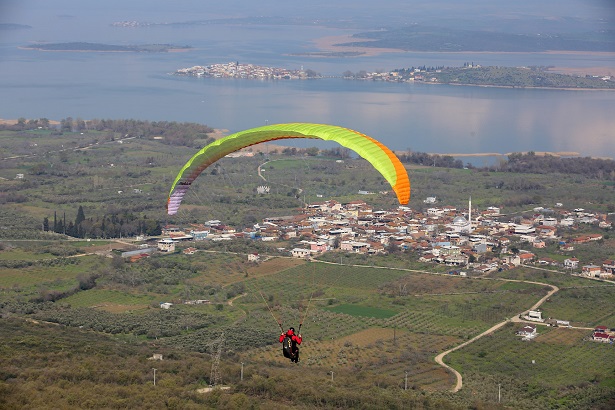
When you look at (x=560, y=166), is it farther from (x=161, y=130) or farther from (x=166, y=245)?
(x=166, y=245)

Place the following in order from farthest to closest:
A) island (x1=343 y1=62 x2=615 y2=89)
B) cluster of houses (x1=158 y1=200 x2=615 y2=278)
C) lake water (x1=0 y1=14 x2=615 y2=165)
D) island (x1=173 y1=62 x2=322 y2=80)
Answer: island (x1=173 y1=62 x2=322 y2=80) → island (x1=343 y1=62 x2=615 y2=89) → lake water (x1=0 y1=14 x2=615 y2=165) → cluster of houses (x1=158 y1=200 x2=615 y2=278)

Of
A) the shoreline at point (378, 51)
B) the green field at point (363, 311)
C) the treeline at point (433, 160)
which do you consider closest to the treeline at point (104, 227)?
the green field at point (363, 311)

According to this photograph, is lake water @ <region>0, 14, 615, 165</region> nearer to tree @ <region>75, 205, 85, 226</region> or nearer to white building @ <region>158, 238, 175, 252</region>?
tree @ <region>75, 205, 85, 226</region>

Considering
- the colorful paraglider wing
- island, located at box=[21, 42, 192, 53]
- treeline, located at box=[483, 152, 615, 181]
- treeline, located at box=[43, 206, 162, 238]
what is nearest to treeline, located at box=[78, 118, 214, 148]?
treeline, located at box=[483, 152, 615, 181]

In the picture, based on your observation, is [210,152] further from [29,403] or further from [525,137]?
[525,137]

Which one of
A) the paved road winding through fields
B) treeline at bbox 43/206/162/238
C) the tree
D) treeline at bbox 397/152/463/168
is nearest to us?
the paved road winding through fields

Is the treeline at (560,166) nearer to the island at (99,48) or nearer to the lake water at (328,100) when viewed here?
the lake water at (328,100)

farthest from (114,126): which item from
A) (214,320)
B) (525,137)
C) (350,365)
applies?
(350,365)
